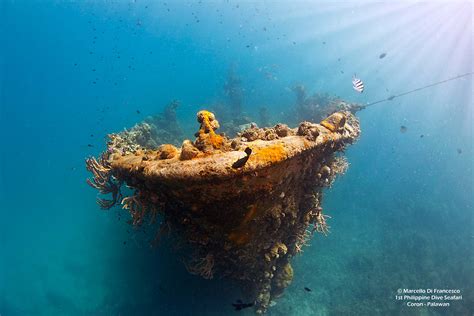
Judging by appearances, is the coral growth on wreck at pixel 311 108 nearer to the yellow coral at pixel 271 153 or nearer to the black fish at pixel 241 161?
the yellow coral at pixel 271 153

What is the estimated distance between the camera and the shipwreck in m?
3.42

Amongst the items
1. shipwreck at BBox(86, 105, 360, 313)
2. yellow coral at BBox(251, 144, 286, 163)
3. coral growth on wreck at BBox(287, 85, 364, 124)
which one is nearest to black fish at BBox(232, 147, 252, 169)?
shipwreck at BBox(86, 105, 360, 313)

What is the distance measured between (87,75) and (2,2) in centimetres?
5383

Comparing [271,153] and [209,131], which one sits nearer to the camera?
[271,153]

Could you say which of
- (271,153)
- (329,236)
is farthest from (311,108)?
(271,153)

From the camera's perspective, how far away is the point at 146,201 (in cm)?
485

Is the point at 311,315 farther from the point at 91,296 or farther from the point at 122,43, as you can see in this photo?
the point at 122,43

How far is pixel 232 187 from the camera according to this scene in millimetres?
3447

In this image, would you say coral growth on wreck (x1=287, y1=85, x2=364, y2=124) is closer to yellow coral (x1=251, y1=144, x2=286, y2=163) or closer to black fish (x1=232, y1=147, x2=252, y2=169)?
yellow coral (x1=251, y1=144, x2=286, y2=163)

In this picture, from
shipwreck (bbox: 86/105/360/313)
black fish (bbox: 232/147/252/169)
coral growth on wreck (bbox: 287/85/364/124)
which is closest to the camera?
black fish (bbox: 232/147/252/169)

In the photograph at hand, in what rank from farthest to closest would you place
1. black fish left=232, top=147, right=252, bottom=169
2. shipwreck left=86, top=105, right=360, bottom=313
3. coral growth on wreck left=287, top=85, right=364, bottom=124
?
coral growth on wreck left=287, top=85, right=364, bottom=124 < shipwreck left=86, top=105, right=360, bottom=313 < black fish left=232, top=147, right=252, bottom=169

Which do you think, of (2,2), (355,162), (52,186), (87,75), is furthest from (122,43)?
(355,162)

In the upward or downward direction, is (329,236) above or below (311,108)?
below

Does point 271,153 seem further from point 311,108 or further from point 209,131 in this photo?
point 311,108
